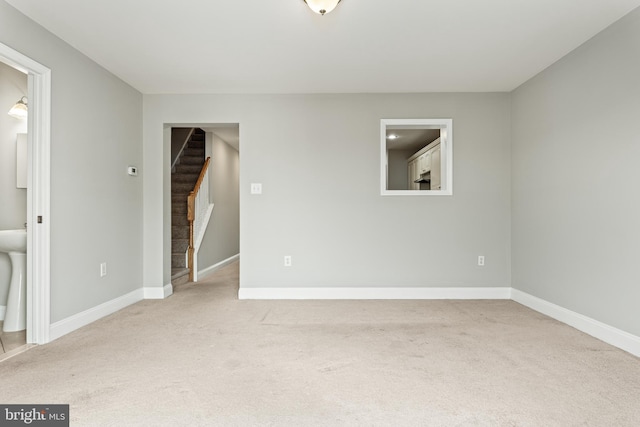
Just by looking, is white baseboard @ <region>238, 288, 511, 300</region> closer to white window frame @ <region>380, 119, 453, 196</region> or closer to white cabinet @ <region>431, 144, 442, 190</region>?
white window frame @ <region>380, 119, 453, 196</region>

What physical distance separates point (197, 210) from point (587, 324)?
4.78 m

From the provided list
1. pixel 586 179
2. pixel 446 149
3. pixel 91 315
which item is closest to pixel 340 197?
pixel 446 149

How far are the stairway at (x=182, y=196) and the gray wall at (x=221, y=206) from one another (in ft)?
1.19

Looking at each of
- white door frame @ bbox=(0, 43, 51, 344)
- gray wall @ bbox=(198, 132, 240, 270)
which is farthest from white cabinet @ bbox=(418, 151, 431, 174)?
white door frame @ bbox=(0, 43, 51, 344)

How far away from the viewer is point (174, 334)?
269 cm

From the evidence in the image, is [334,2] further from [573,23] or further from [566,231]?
[566,231]

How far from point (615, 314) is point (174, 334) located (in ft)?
11.1

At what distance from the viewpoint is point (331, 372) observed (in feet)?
6.59

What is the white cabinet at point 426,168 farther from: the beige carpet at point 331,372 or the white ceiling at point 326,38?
the beige carpet at point 331,372

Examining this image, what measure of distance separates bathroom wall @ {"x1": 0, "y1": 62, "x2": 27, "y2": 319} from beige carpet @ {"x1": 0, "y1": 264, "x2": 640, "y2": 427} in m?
0.98

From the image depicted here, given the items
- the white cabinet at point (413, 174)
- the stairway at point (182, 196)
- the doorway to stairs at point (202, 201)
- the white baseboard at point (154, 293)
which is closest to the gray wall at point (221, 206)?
the doorway to stairs at point (202, 201)

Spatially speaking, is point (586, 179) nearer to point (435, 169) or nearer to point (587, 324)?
point (587, 324)

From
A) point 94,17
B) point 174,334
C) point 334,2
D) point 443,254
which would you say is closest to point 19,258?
point 174,334

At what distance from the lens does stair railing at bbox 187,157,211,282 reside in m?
4.75
